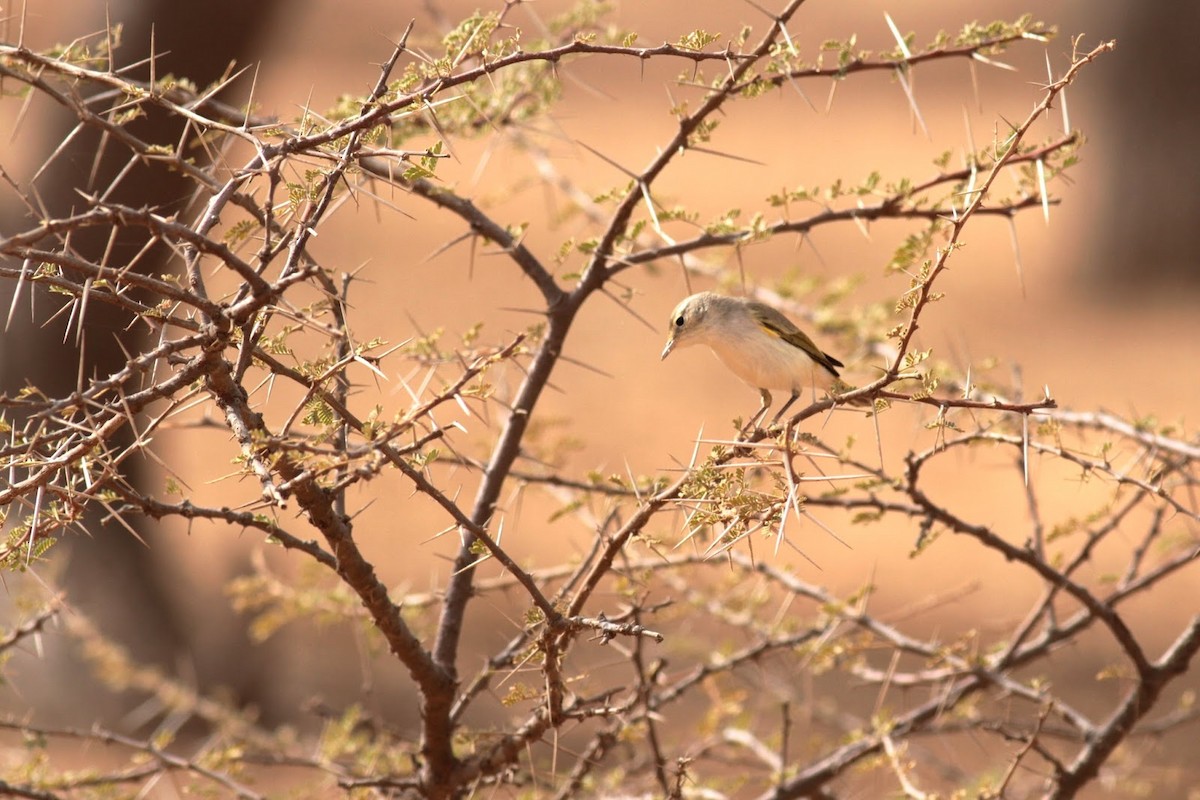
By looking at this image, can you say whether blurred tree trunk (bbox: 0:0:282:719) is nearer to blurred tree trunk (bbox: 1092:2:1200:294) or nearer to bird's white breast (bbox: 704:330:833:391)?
bird's white breast (bbox: 704:330:833:391)

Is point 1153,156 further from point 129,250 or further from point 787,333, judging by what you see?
point 129,250

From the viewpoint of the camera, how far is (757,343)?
12.1 ft

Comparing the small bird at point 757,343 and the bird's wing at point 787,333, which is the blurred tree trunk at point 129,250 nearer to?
the small bird at point 757,343

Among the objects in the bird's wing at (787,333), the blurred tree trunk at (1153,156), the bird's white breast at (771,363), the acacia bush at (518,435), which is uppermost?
the blurred tree trunk at (1153,156)

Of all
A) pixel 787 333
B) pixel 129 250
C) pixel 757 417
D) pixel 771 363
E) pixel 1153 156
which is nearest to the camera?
pixel 757 417

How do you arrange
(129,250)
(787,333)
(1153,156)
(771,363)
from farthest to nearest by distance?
(1153,156) < (129,250) < (787,333) < (771,363)

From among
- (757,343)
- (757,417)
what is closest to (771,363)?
(757,343)

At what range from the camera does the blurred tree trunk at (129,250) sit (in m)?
5.35

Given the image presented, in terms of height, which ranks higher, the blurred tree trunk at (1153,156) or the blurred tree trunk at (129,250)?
the blurred tree trunk at (1153,156)

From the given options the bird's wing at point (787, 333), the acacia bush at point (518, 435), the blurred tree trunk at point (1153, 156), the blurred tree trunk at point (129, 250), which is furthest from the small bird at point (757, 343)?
the blurred tree trunk at point (1153, 156)

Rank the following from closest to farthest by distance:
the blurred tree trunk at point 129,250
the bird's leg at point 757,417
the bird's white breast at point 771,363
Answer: the bird's leg at point 757,417
the bird's white breast at point 771,363
the blurred tree trunk at point 129,250

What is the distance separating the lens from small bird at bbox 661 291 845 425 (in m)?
3.63

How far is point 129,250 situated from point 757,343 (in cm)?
275

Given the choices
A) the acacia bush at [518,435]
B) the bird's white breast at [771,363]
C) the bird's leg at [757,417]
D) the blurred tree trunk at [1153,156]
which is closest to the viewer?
the acacia bush at [518,435]
